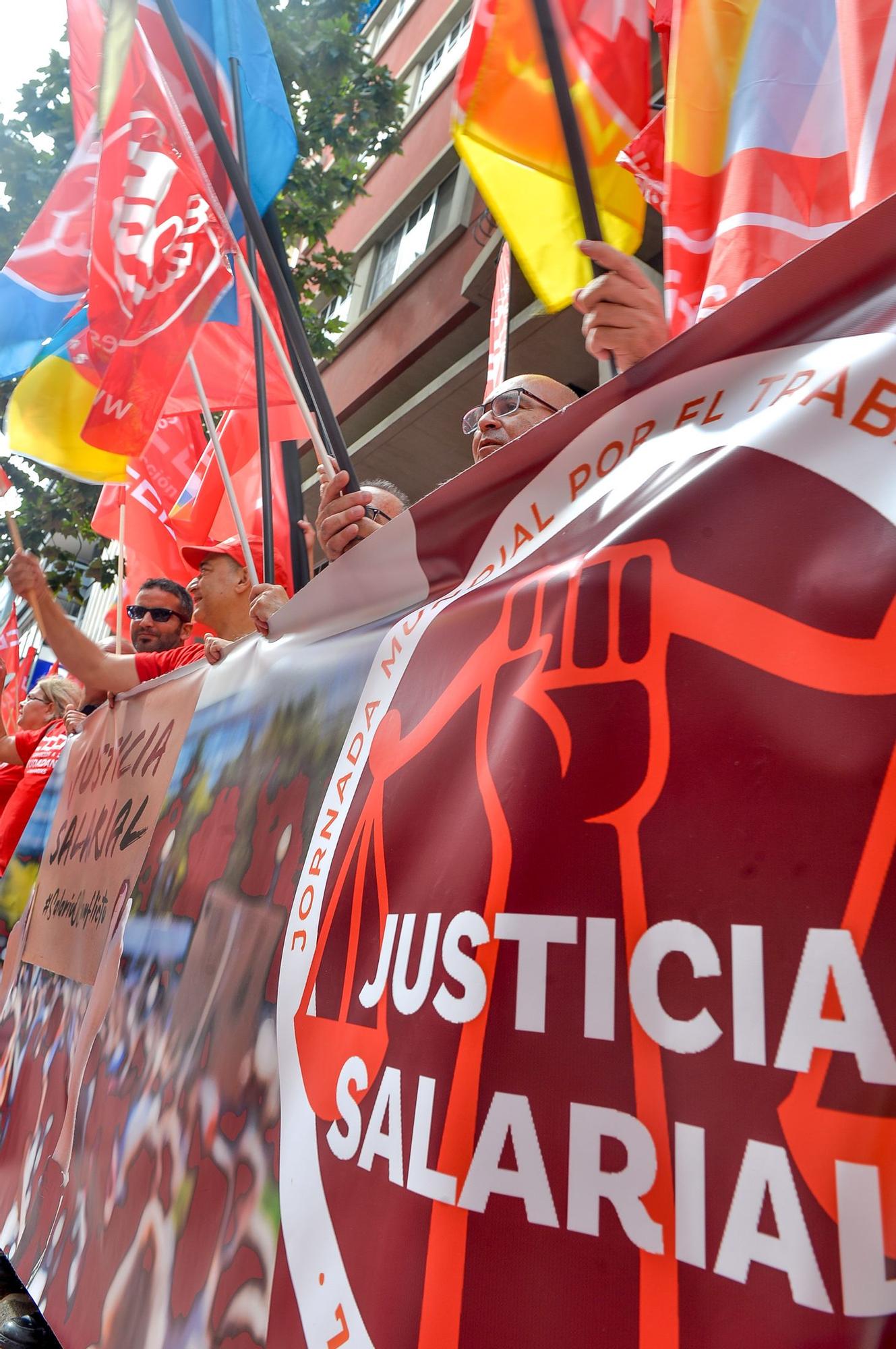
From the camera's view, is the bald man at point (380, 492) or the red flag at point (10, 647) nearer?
the bald man at point (380, 492)

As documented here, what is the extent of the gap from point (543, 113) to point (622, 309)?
1.02m

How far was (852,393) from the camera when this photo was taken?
913mm

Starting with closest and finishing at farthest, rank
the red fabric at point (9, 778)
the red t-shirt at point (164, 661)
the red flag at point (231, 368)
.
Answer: the red t-shirt at point (164, 661), the red flag at point (231, 368), the red fabric at point (9, 778)

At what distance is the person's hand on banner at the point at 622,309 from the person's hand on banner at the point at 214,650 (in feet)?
4.20

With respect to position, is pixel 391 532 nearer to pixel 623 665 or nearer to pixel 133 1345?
pixel 623 665

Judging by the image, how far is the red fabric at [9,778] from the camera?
439 cm

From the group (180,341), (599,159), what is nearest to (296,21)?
(180,341)

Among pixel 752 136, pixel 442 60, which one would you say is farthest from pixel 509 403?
pixel 442 60

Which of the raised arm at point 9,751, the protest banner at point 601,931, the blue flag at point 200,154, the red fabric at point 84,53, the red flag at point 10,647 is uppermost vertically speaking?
the red fabric at point 84,53

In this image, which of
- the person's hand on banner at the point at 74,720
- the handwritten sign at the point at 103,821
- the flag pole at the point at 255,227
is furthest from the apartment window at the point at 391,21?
the handwritten sign at the point at 103,821

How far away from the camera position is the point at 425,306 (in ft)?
28.9

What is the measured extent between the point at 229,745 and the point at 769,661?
138 centimetres

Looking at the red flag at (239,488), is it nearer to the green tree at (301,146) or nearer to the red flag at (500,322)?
the red flag at (500,322)

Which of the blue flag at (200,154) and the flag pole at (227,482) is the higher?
the blue flag at (200,154)
